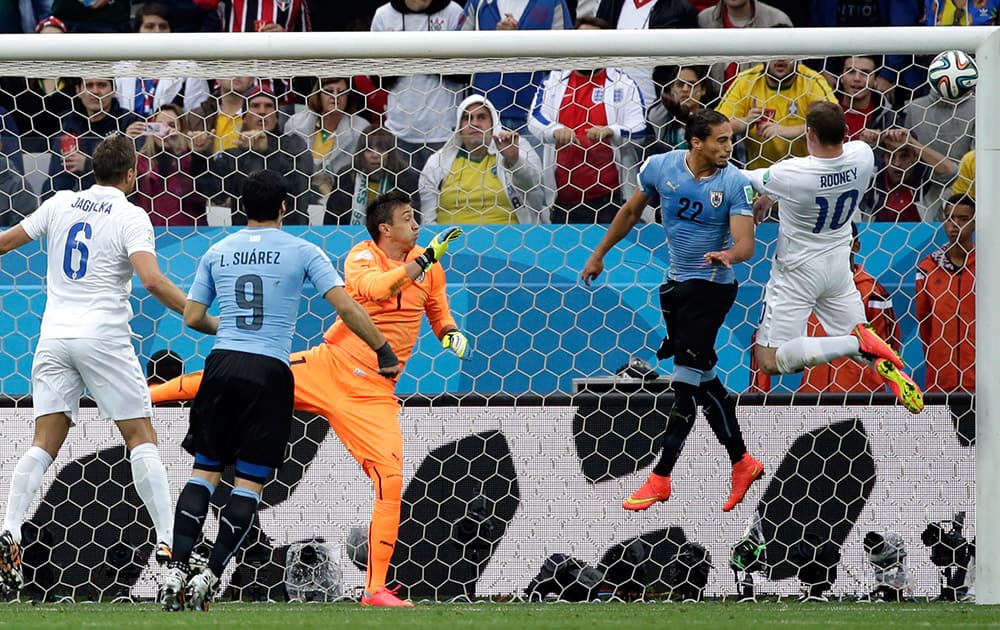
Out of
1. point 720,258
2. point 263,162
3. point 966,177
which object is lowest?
point 263,162

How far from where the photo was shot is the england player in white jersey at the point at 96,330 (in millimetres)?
5797

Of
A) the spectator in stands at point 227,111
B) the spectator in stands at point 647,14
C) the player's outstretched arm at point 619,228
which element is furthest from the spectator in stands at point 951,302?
the spectator in stands at point 227,111

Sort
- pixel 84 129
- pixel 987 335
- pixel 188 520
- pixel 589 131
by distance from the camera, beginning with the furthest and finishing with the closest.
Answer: pixel 84 129 → pixel 589 131 → pixel 987 335 → pixel 188 520

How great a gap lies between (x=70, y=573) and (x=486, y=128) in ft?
9.95

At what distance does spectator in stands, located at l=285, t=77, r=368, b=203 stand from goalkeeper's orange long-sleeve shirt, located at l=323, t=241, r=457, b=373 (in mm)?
893

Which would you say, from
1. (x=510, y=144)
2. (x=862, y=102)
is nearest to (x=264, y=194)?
(x=510, y=144)

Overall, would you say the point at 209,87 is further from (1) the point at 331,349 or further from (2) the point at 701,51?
(2) the point at 701,51

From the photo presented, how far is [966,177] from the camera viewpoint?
281 inches

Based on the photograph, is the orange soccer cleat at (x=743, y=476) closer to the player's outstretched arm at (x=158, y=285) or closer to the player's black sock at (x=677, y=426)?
the player's black sock at (x=677, y=426)

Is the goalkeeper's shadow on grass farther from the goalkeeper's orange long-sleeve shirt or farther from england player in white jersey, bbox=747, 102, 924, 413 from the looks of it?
england player in white jersey, bbox=747, 102, 924, 413

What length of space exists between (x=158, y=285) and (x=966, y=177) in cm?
405

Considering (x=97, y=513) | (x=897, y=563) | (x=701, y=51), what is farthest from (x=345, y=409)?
(x=897, y=563)

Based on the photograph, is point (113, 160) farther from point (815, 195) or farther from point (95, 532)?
point (815, 195)

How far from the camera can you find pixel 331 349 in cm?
657
